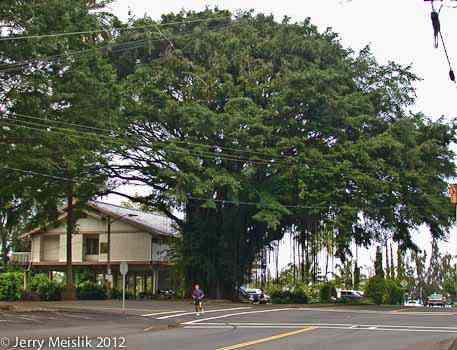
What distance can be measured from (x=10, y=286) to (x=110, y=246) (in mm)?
15401

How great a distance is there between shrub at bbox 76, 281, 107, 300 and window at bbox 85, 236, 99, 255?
22.1 ft

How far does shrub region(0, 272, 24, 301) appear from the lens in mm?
45500

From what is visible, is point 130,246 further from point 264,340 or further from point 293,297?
point 264,340

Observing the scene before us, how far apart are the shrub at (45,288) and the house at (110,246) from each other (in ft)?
18.6

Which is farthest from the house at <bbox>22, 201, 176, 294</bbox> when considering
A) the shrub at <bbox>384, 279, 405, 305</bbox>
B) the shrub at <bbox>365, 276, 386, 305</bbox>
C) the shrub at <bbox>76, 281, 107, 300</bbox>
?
the shrub at <bbox>384, 279, 405, 305</bbox>

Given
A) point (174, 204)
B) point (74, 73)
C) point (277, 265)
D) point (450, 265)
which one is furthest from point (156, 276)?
point (450, 265)

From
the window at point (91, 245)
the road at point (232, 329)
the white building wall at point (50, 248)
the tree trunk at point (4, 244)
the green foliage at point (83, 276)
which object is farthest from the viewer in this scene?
the white building wall at point (50, 248)

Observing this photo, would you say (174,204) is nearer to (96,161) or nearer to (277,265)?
(96,161)

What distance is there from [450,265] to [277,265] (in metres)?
49.4

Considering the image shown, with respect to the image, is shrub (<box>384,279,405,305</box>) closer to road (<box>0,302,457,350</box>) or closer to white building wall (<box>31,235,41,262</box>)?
road (<box>0,302,457,350</box>)

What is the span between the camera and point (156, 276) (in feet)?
203

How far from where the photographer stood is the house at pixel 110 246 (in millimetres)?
59312

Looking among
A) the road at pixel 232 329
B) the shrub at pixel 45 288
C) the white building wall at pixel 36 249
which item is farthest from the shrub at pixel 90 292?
the road at pixel 232 329

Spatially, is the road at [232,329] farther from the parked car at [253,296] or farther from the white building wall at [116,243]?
the white building wall at [116,243]
